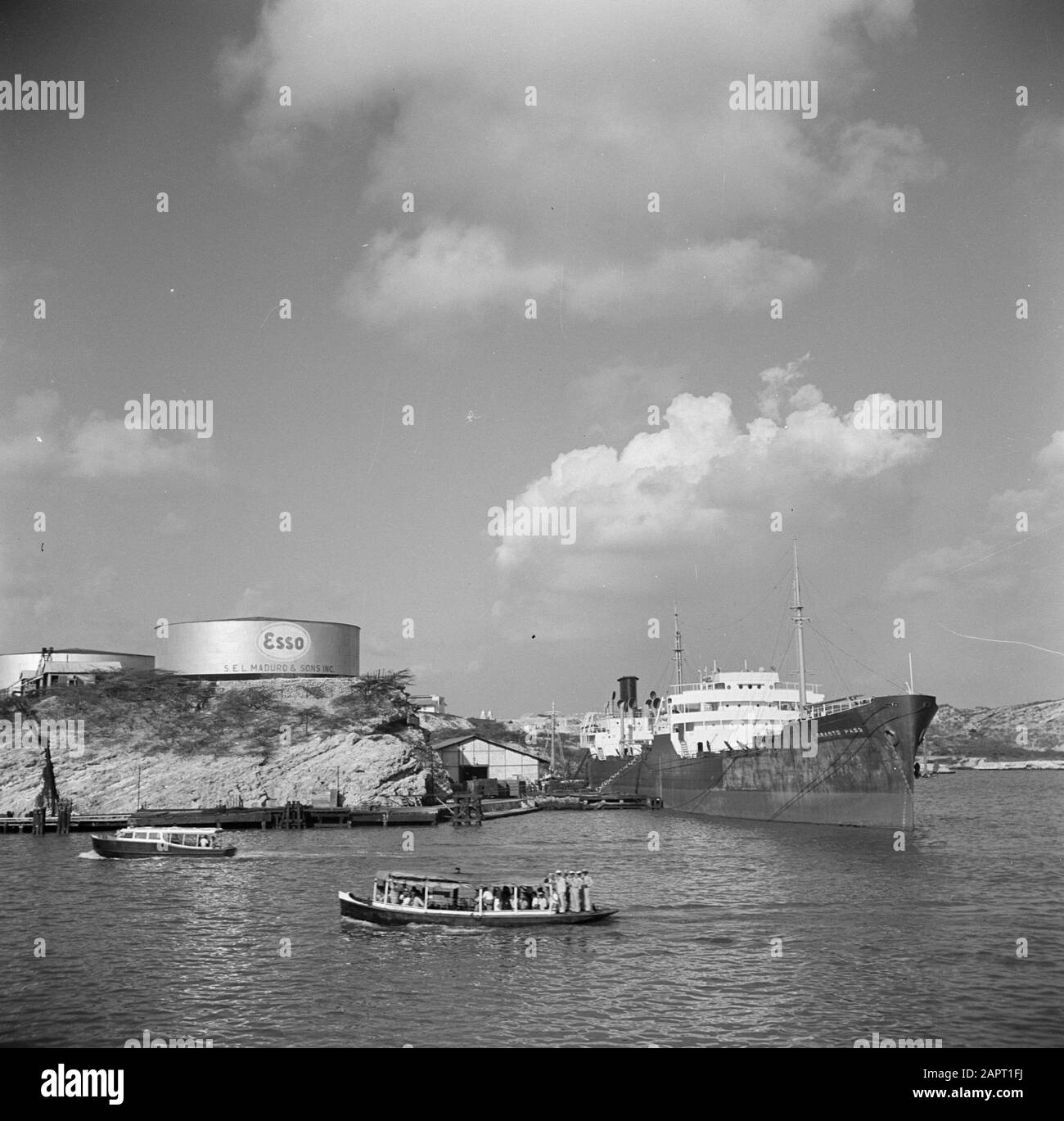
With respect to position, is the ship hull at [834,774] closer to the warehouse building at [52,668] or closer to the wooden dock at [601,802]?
the wooden dock at [601,802]

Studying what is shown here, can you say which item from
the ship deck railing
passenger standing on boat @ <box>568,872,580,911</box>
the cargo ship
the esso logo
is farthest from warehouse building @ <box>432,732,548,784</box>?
passenger standing on boat @ <box>568,872,580,911</box>

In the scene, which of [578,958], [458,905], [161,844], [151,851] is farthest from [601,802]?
[578,958]

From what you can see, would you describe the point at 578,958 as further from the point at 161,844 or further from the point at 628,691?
the point at 628,691

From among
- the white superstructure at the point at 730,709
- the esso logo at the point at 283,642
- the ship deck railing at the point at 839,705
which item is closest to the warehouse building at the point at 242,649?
the esso logo at the point at 283,642

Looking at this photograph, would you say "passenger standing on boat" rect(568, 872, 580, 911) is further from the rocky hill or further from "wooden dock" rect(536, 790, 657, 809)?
"wooden dock" rect(536, 790, 657, 809)

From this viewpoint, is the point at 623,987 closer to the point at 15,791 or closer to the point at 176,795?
the point at 176,795
